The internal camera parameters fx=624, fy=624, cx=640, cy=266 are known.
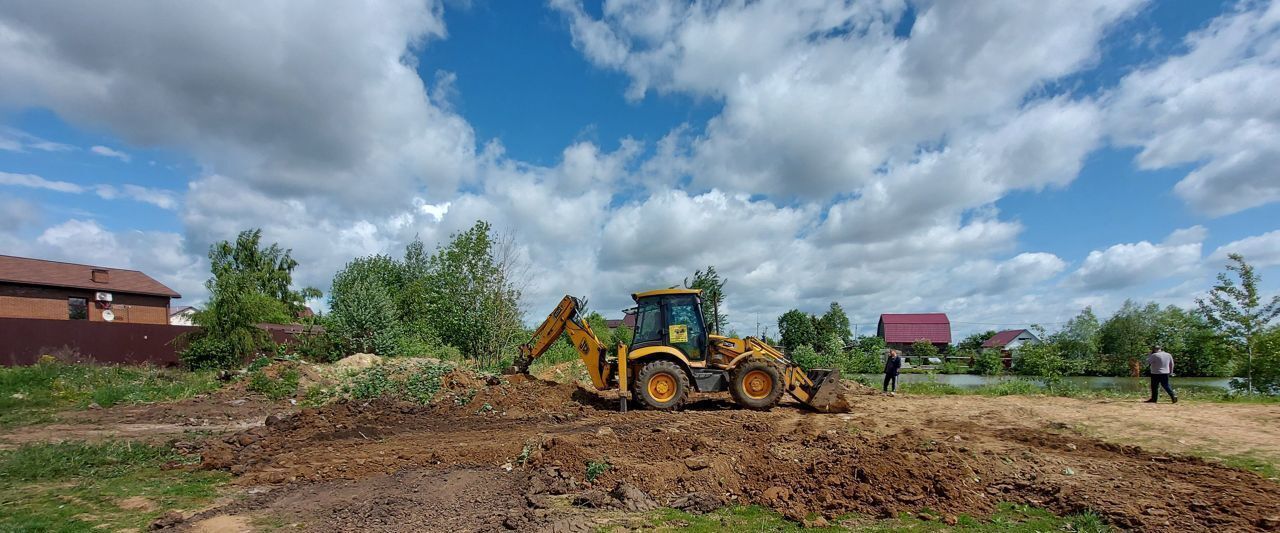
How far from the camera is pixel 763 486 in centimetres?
703

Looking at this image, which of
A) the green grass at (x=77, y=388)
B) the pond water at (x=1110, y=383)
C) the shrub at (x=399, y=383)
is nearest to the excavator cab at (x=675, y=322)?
the shrub at (x=399, y=383)

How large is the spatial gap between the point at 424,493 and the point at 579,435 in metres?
3.43

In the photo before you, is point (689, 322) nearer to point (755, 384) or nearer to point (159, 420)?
point (755, 384)

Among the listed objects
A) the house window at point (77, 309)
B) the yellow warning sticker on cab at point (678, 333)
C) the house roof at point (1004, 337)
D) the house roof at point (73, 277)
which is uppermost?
the house roof at point (73, 277)

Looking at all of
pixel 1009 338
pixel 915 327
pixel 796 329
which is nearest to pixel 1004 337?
pixel 1009 338

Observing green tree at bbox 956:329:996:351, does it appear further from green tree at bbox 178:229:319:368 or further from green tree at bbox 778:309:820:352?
green tree at bbox 178:229:319:368

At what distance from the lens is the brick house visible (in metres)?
30.0

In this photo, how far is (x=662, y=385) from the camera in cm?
1316

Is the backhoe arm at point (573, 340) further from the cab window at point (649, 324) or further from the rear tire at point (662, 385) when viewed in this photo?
the rear tire at point (662, 385)

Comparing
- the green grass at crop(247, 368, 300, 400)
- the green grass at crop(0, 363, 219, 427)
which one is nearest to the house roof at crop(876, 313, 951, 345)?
the green grass at crop(247, 368, 300, 400)

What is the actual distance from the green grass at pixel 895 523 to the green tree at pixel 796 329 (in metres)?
43.5

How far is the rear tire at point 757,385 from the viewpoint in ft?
42.6

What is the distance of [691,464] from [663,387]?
17.4ft

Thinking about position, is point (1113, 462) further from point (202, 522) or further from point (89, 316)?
point (89, 316)
